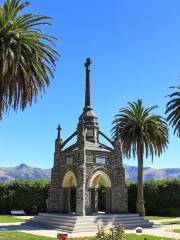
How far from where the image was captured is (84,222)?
1119 inches

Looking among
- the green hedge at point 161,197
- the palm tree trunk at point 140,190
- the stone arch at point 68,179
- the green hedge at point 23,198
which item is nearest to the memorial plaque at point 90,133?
the stone arch at point 68,179

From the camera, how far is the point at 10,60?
22062 millimetres

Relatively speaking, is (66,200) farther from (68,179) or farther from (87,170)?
(87,170)

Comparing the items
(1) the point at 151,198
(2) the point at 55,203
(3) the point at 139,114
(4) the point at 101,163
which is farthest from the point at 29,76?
(1) the point at 151,198

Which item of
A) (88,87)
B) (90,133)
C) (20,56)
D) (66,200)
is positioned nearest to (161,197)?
(66,200)

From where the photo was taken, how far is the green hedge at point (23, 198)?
46.8m

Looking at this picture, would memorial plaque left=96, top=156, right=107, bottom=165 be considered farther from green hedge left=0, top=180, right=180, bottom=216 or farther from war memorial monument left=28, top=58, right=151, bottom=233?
green hedge left=0, top=180, right=180, bottom=216

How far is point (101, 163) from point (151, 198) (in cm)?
1626

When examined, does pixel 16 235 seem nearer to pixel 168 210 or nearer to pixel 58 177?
pixel 58 177

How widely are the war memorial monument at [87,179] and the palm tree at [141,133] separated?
15.8ft

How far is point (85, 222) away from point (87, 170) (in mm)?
4549

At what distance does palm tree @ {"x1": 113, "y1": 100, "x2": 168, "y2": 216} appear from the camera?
38.5m

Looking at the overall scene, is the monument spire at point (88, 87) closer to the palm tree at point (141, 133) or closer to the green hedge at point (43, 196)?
the palm tree at point (141, 133)

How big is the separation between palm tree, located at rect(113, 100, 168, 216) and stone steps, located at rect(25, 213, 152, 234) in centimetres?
665
